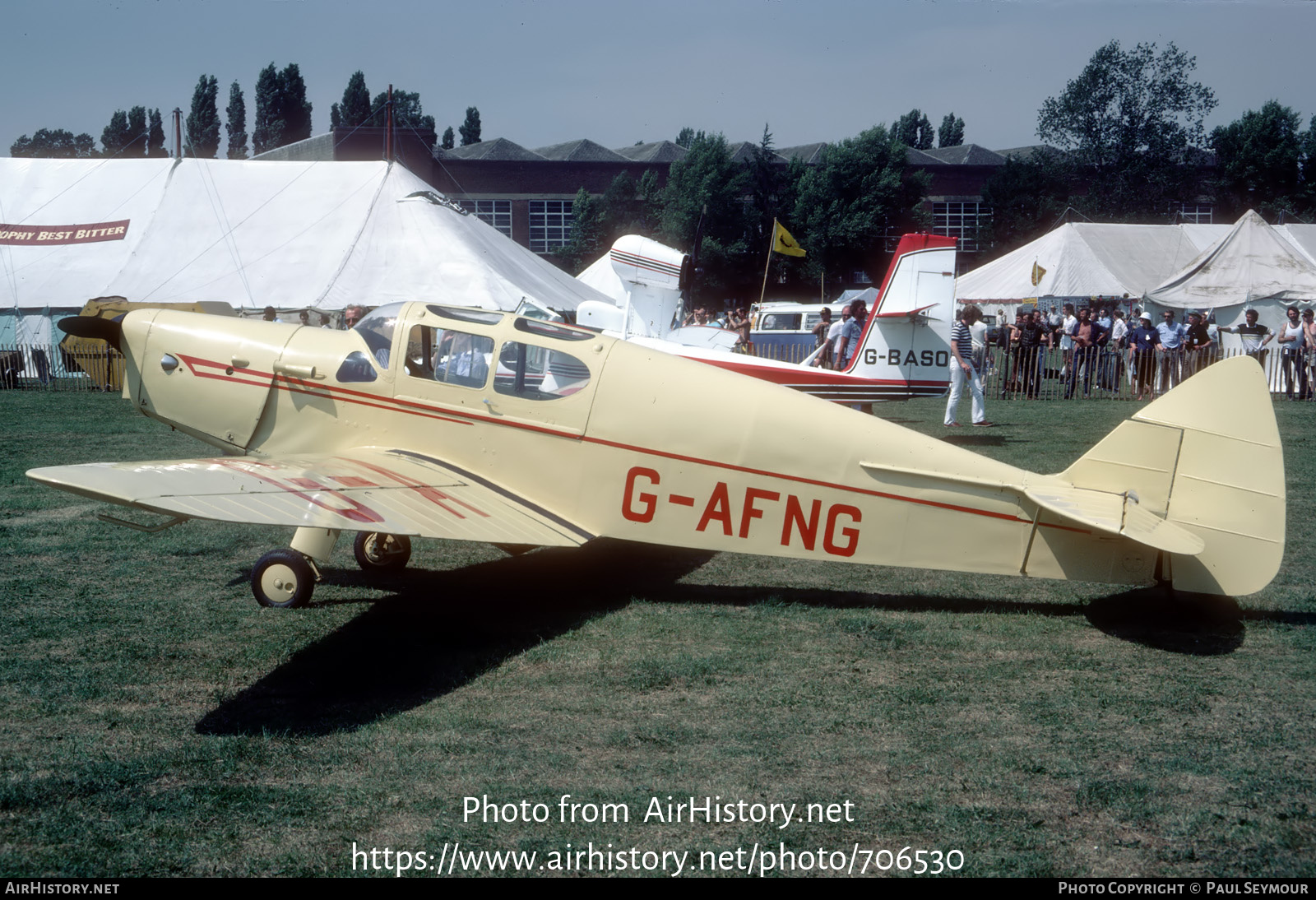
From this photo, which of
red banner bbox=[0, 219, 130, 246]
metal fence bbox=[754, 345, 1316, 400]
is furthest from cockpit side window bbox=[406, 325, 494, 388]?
red banner bbox=[0, 219, 130, 246]

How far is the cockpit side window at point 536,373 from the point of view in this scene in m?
6.60

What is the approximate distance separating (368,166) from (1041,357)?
1653 centimetres

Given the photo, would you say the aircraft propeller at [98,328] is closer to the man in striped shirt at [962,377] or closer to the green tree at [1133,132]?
the man in striped shirt at [962,377]

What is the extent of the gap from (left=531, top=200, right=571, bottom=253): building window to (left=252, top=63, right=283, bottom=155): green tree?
30.1 metres

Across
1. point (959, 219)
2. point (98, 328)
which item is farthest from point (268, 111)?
point (98, 328)

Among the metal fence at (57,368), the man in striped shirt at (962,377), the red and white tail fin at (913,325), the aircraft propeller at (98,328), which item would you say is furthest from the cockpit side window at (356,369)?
the metal fence at (57,368)

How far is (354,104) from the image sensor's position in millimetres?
97188

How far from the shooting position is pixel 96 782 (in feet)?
13.1

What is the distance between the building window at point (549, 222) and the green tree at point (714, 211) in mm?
9012

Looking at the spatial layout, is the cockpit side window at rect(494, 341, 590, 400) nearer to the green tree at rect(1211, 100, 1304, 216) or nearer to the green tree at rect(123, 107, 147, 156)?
the green tree at rect(1211, 100, 1304, 216)

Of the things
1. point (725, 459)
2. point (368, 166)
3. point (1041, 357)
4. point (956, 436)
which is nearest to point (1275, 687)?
point (725, 459)

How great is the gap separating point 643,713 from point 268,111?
99.2 meters

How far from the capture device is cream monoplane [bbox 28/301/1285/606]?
561cm
